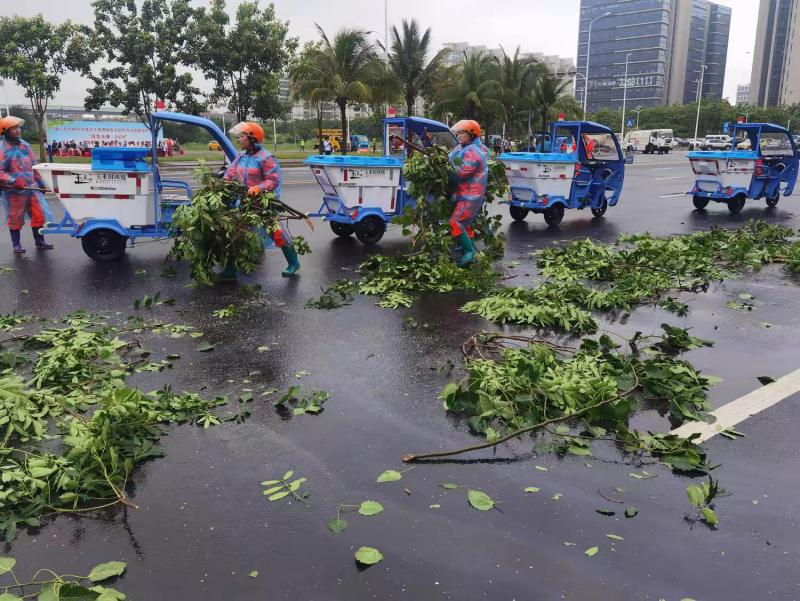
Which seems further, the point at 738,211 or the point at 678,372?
the point at 738,211

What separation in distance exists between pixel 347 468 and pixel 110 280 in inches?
236

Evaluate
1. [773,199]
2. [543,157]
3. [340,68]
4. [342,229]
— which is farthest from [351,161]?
[340,68]

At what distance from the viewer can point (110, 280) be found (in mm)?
8625

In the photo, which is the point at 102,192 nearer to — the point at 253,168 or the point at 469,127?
the point at 253,168

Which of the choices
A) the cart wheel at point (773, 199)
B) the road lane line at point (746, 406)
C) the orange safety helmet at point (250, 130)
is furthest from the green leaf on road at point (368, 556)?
the cart wheel at point (773, 199)

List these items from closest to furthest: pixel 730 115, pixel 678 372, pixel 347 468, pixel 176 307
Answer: pixel 347 468 → pixel 678 372 → pixel 176 307 → pixel 730 115

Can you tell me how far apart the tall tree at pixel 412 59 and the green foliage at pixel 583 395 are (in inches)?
1196

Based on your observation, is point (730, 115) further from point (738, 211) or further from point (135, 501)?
point (135, 501)

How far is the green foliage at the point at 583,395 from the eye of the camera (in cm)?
418

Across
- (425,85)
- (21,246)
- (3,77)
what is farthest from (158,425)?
(425,85)

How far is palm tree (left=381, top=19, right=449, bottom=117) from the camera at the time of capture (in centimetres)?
3378

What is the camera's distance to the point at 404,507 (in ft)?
11.5

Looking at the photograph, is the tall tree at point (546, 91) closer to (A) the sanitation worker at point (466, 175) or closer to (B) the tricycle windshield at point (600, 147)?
(B) the tricycle windshield at point (600, 147)

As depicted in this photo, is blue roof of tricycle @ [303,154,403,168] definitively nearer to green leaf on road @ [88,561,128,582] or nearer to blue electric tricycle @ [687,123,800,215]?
green leaf on road @ [88,561,128,582]
